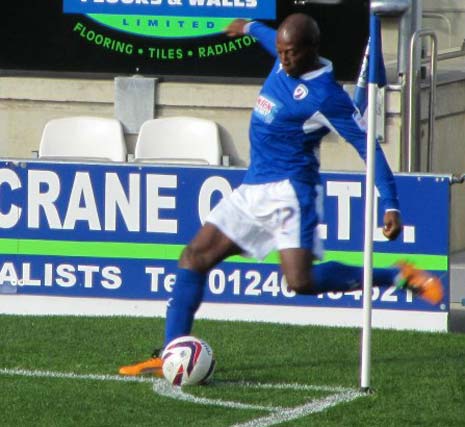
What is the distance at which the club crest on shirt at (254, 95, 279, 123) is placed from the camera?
26.0ft

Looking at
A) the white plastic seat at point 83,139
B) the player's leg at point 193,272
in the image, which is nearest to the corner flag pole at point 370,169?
the player's leg at point 193,272

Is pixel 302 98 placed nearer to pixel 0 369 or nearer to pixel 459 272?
pixel 0 369

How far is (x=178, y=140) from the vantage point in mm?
12242

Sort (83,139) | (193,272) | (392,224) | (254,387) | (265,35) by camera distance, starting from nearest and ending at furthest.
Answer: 1. (392,224)
2. (254,387)
3. (193,272)
4. (265,35)
5. (83,139)

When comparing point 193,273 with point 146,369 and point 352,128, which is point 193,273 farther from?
point 352,128

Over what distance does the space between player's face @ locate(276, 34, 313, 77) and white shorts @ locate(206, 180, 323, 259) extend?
0.58 meters

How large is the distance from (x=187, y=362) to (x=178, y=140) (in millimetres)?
4553

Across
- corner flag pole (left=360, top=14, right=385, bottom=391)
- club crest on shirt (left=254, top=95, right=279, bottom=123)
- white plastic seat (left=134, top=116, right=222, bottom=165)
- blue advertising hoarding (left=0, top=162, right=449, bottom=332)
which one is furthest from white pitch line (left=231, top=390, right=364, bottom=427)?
white plastic seat (left=134, top=116, right=222, bottom=165)

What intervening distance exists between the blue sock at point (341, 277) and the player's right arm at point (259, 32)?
1.23 metres

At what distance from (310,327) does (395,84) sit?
2854 mm

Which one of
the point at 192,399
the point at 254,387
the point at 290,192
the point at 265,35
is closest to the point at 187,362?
the point at 192,399

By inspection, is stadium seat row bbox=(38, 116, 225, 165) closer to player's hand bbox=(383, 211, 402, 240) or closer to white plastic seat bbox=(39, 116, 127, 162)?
white plastic seat bbox=(39, 116, 127, 162)

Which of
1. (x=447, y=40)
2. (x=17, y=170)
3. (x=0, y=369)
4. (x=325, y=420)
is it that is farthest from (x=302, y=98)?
(x=447, y=40)

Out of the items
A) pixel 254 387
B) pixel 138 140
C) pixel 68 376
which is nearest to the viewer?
pixel 254 387
